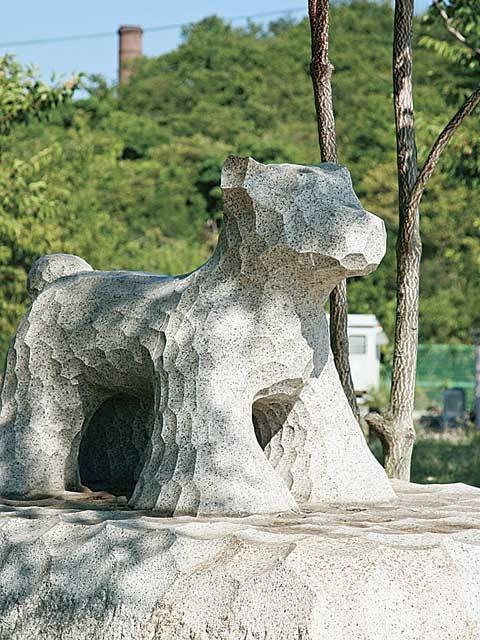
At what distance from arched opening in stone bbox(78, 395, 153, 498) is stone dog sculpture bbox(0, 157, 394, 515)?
322 millimetres

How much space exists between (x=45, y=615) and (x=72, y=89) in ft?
26.5

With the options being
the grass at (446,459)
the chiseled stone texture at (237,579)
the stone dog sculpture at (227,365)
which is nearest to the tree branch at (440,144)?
the stone dog sculpture at (227,365)

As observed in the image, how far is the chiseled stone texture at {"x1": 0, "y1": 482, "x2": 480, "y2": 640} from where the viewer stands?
3314 mm

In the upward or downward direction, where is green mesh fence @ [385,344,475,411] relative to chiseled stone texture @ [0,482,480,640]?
upward

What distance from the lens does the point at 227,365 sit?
170 inches

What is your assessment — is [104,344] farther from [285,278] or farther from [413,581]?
[413,581]

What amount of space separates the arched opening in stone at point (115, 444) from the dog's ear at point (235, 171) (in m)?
1.36

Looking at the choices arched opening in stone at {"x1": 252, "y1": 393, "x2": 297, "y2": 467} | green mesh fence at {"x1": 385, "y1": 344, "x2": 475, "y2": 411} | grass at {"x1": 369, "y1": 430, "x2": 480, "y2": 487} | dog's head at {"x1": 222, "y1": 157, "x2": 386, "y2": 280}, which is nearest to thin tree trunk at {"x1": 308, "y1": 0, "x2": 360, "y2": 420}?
arched opening in stone at {"x1": 252, "y1": 393, "x2": 297, "y2": 467}

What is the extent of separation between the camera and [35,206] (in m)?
12.0

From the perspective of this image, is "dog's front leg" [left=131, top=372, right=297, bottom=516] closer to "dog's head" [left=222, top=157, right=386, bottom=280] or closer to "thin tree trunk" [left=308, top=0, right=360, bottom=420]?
"dog's head" [left=222, top=157, right=386, bottom=280]

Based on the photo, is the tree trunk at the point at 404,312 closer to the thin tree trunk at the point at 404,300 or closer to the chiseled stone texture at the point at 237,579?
the thin tree trunk at the point at 404,300

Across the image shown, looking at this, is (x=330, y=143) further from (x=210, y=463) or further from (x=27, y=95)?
(x=27, y=95)

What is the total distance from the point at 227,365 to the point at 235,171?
74 cm

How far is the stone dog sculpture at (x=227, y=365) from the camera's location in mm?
4215
